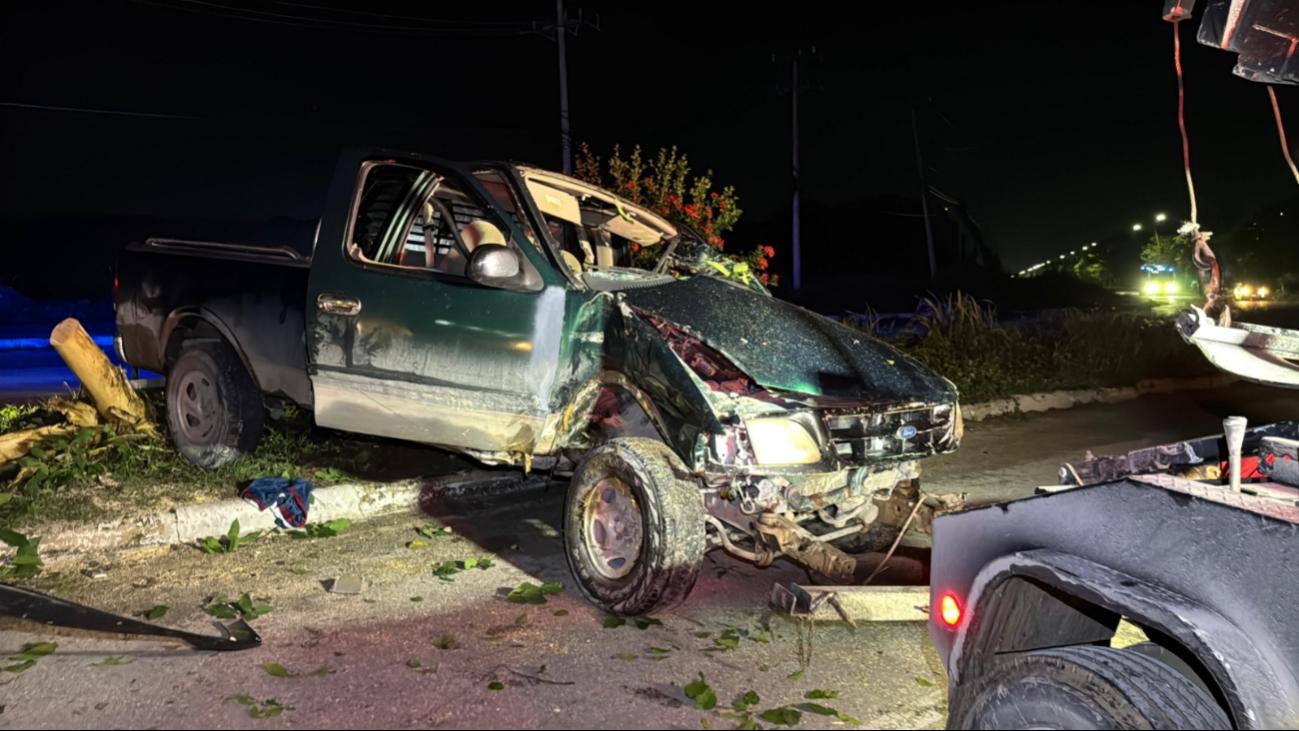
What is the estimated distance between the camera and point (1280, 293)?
67938mm

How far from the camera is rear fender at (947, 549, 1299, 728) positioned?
169 centimetres

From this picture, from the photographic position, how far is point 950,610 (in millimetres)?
2396

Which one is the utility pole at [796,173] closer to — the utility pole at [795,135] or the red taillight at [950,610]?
the utility pole at [795,135]

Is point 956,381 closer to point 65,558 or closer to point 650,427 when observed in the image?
point 650,427

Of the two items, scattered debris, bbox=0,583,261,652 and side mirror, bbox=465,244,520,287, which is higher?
side mirror, bbox=465,244,520,287

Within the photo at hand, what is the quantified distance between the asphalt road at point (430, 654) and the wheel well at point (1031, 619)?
1052mm

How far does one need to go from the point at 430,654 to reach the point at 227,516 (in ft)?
7.72

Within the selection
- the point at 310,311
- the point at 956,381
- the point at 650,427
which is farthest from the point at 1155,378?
the point at 310,311

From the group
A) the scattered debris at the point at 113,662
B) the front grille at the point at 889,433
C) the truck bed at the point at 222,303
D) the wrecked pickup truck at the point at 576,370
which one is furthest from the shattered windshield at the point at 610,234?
the scattered debris at the point at 113,662

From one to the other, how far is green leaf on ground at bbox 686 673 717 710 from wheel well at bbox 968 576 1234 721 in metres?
1.28

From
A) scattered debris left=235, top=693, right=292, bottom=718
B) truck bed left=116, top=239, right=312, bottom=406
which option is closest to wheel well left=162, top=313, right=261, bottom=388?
truck bed left=116, top=239, right=312, bottom=406

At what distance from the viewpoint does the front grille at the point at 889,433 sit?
4141mm

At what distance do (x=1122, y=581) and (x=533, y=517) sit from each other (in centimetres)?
448

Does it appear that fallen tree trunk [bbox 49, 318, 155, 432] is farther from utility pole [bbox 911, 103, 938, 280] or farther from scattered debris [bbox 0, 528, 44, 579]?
utility pole [bbox 911, 103, 938, 280]
